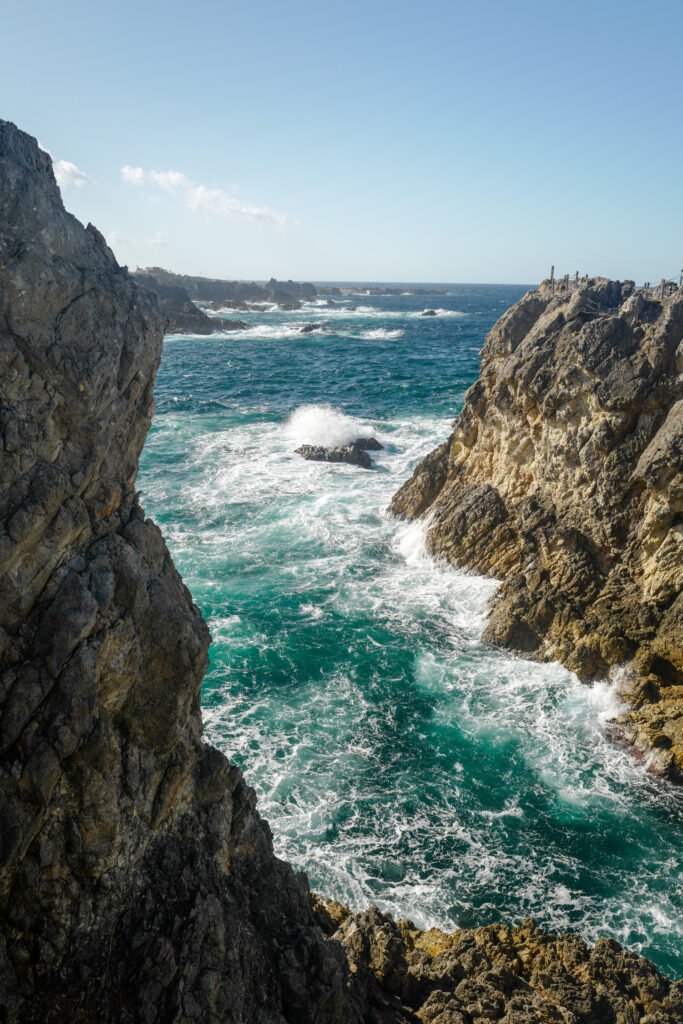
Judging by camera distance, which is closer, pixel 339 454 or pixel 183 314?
pixel 339 454

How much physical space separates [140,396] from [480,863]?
12878 mm

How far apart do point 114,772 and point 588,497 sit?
730 inches

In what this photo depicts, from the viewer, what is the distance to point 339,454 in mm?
41094

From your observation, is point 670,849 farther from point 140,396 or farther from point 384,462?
point 384,462

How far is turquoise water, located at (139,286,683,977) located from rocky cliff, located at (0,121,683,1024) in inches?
124

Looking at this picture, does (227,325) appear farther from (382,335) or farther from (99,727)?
(99,727)

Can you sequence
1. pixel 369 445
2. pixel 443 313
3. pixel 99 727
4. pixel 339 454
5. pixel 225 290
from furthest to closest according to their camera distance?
pixel 225 290 < pixel 443 313 < pixel 369 445 < pixel 339 454 < pixel 99 727

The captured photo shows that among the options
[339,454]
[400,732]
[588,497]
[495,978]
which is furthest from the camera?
[339,454]

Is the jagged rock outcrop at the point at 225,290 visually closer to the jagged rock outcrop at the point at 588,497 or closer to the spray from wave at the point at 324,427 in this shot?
the spray from wave at the point at 324,427

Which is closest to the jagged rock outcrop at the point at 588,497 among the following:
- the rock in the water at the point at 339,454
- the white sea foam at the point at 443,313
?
the rock in the water at the point at 339,454

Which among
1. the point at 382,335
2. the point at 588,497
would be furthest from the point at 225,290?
the point at 588,497

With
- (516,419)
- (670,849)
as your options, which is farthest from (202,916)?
(516,419)

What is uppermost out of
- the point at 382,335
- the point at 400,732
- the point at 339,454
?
the point at 382,335

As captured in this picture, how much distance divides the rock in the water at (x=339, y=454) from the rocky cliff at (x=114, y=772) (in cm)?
3000
